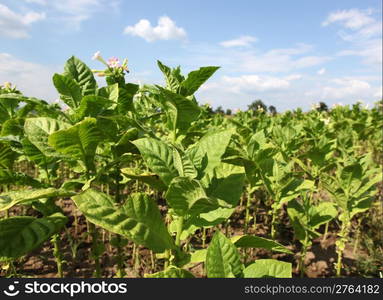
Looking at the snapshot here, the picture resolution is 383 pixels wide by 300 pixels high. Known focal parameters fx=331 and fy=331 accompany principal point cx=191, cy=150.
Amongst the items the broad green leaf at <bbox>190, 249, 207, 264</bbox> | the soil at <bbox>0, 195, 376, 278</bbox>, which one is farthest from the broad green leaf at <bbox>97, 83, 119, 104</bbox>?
the soil at <bbox>0, 195, 376, 278</bbox>

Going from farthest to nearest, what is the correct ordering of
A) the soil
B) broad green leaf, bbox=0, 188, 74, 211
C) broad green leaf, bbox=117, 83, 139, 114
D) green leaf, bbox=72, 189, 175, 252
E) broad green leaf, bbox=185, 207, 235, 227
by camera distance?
the soil < broad green leaf, bbox=117, 83, 139, 114 < broad green leaf, bbox=185, 207, 235, 227 < broad green leaf, bbox=0, 188, 74, 211 < green leaf, bbox=72, 189, 175, 252

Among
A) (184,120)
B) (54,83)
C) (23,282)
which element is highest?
(54,83)

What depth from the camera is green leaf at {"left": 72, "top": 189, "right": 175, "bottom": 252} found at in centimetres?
104

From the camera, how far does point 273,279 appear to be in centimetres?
112

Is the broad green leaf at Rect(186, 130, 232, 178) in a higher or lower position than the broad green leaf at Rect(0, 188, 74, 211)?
higher

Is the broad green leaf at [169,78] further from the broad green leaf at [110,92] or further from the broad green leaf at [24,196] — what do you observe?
the broad green leaf at [24,196]

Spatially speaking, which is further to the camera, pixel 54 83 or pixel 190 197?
pixel 54 83

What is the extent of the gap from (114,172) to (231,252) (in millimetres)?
990

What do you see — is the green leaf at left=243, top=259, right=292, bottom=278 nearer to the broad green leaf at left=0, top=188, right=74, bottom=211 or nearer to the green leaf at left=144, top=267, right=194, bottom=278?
the green leaf at left=144, top=267, right=194, bottom=278

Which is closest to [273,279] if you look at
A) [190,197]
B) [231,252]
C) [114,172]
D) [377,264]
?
[231,252]

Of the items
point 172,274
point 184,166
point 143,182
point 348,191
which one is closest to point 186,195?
point 184,166

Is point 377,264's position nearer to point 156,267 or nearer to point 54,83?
point 156,267

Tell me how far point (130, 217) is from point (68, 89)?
886mm

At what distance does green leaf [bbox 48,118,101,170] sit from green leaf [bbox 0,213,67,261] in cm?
34
